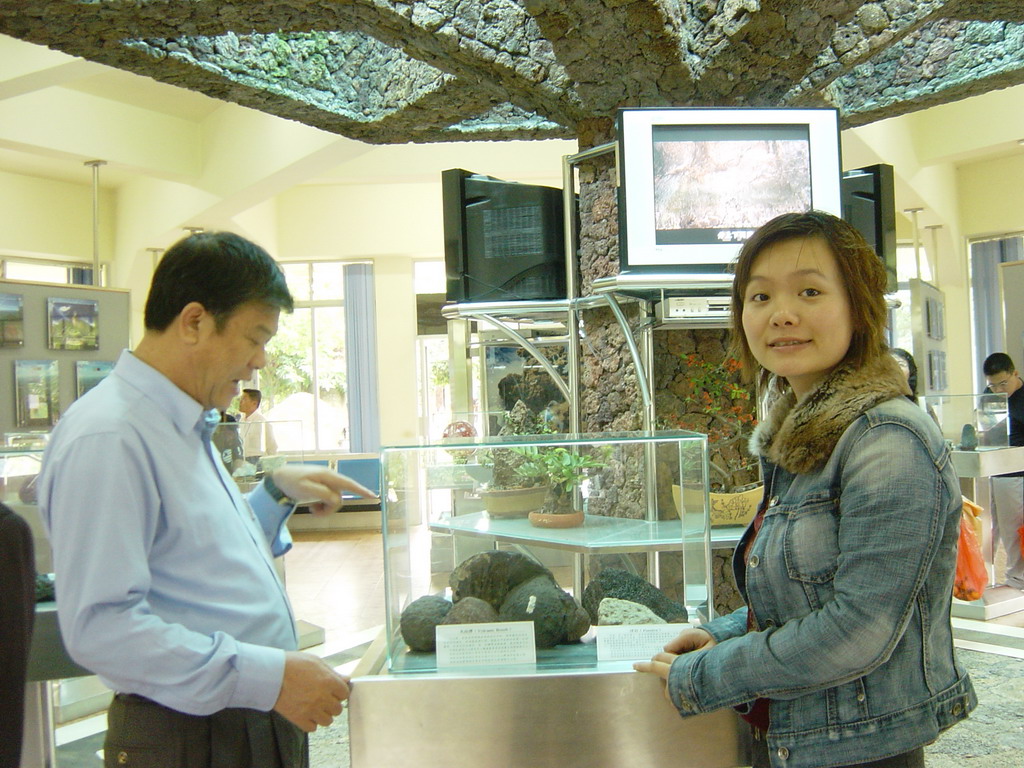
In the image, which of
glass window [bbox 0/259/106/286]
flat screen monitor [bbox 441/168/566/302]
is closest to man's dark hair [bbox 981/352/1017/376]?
flat screen monitor [bbox 441/168/566/302]

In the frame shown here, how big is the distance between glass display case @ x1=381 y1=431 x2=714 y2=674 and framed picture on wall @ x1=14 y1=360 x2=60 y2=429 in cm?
403

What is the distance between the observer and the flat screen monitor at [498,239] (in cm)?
371

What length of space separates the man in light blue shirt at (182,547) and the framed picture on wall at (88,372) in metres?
4.30

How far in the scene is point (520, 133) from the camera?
4906mm

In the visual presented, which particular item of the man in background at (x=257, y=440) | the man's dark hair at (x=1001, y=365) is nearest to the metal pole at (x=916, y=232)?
the man's dark hair at (x=1001, y=365)

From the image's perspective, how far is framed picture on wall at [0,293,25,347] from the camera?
482 centimetres

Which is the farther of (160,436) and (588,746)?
(588,746)

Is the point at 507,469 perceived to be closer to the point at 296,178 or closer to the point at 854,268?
the point at 854,268

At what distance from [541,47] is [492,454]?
2.43 meters

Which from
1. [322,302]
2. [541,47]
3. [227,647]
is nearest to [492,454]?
[227,647]

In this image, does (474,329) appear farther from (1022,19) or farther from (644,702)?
(644,702)

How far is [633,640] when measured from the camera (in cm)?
151

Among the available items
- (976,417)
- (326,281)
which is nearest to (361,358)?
(326,281)

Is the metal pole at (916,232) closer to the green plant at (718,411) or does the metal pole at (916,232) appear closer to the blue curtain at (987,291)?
the blue curtain at (987,291)
